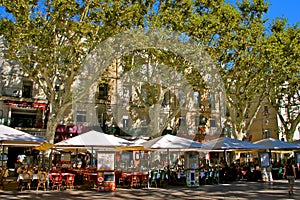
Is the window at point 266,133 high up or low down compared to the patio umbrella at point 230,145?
up

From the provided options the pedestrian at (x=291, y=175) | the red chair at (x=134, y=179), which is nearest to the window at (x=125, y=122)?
the red chair at (x=134, y=179)

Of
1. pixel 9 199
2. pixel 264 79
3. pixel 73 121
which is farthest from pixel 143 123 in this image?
pixel 9 199

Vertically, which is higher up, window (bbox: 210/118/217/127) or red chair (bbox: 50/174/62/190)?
window (bbox: 210/118/217/127)

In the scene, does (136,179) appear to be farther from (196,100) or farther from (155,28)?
(196,100)

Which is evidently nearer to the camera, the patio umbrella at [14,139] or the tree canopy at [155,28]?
the patio umbrella at [14,139]

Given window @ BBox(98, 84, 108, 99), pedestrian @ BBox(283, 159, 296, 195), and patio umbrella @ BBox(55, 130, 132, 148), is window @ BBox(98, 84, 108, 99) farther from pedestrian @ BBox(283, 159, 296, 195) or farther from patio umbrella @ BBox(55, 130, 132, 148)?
pedestrian @ BBox(283, 159, 296, 195)

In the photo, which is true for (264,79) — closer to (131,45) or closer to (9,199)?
(131,45)

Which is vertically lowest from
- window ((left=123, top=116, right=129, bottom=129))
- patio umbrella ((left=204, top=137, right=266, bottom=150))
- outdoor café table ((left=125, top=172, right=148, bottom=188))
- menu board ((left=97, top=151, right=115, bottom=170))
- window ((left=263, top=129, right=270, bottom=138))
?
outdoor café table ((left=125, top=172, right=148, bottom=188))

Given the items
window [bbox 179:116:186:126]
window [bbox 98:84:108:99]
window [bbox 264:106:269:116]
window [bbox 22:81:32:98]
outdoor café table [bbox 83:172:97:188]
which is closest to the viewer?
outdoor café table [bbox 83:172:97:188]

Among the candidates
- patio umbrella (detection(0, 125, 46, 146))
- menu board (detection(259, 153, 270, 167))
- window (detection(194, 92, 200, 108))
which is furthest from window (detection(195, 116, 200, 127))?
patio umbrella (detection(0, 125, 46, 146))

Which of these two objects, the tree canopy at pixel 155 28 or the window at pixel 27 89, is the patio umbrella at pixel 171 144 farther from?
the window at pixel 27 89

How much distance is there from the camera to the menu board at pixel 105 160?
13273mm

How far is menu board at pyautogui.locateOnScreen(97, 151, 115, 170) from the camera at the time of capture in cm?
1327

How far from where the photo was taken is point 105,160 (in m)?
13.4
